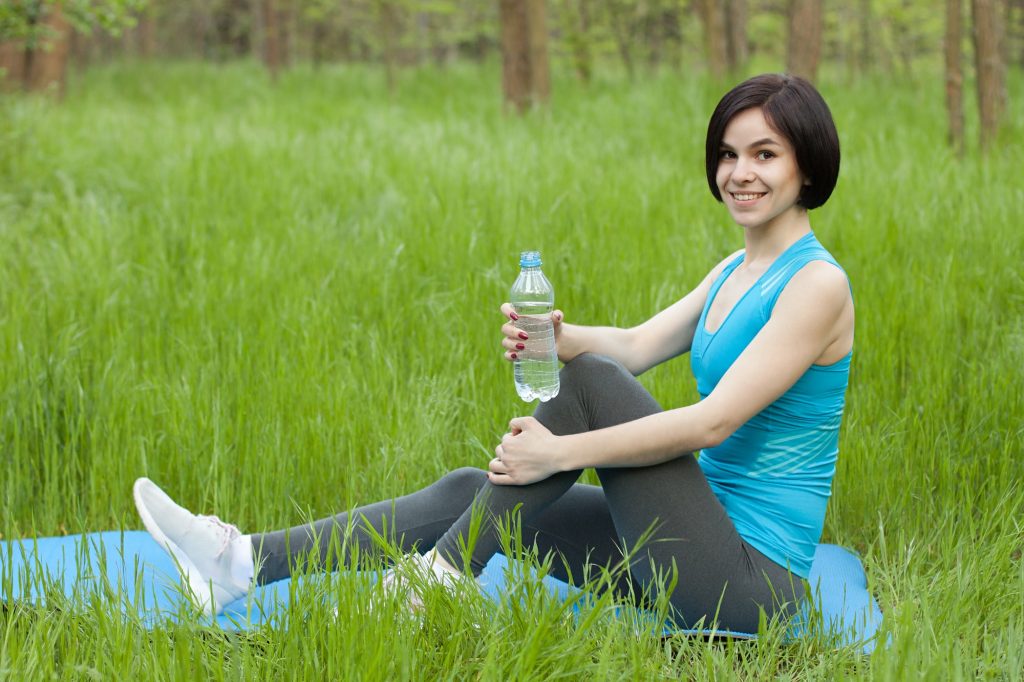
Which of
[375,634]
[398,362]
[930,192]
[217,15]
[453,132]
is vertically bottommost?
[375,634]

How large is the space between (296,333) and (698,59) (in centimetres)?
1761

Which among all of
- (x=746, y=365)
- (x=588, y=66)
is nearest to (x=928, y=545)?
(x=746, y=365)

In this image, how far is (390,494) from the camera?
282cm

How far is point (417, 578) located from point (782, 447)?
82 centimetres

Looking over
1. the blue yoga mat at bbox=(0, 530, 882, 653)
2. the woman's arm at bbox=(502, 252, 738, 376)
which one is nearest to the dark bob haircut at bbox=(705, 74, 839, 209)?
the woman's arm at bbox=(502, 252, 738, 376)

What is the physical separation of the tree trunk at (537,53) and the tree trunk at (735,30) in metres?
2.96

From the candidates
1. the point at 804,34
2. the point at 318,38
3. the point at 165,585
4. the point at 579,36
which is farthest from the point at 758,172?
the point at 318,38

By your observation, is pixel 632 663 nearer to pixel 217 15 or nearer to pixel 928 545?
pixel 928 545

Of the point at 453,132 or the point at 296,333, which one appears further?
the point at 453,132

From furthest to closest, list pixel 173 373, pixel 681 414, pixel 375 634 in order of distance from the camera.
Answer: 1. pixel 173 373
2. pixel 681 414
3. pixel 375 634

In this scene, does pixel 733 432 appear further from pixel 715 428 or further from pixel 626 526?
pixel 626 526

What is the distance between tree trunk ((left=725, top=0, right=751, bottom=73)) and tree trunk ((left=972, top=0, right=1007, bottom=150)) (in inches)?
200

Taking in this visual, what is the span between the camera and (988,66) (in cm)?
612

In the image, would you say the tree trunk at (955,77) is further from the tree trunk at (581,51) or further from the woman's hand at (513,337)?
the tree trunk at (581,51)
